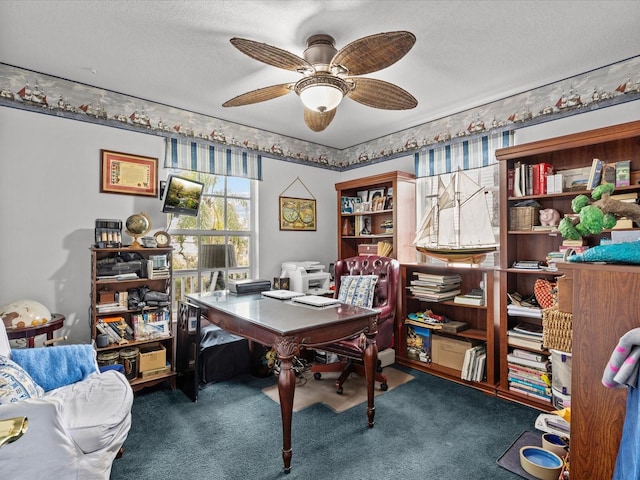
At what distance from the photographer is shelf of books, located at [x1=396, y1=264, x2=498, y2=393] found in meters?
3.05

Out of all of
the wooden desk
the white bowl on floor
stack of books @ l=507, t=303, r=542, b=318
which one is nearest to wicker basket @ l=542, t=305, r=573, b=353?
the white bowl on floor

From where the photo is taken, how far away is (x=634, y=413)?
3.07 ft

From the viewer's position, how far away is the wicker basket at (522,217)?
284 cm

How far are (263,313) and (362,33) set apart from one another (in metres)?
1.96

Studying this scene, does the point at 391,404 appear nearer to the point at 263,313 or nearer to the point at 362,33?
the point at 263,313

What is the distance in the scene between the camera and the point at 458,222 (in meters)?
3.31

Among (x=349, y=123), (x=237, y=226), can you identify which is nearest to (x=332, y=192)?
(x=349, y=123)

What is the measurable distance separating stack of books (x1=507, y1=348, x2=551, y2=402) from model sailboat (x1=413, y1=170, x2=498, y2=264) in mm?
877

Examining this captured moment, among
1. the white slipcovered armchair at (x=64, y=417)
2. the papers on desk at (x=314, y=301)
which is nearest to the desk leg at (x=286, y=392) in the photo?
the papers on desk at (x=314, y=301)

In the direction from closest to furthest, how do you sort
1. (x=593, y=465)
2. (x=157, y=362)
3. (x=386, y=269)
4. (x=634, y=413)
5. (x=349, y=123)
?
(x=634, y=413)
(x=593, y=465)
(x=157, y=362)
(x=386, y=269)
(x=349, y=123)

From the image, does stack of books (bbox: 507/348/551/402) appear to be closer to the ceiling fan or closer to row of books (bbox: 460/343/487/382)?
row of books (bbox: 460/343/487/382)

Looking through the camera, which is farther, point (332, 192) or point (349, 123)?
point (332, 192)

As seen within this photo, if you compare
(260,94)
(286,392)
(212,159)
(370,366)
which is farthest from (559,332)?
(212,159)

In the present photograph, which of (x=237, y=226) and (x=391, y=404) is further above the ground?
(x=237, y=226)
